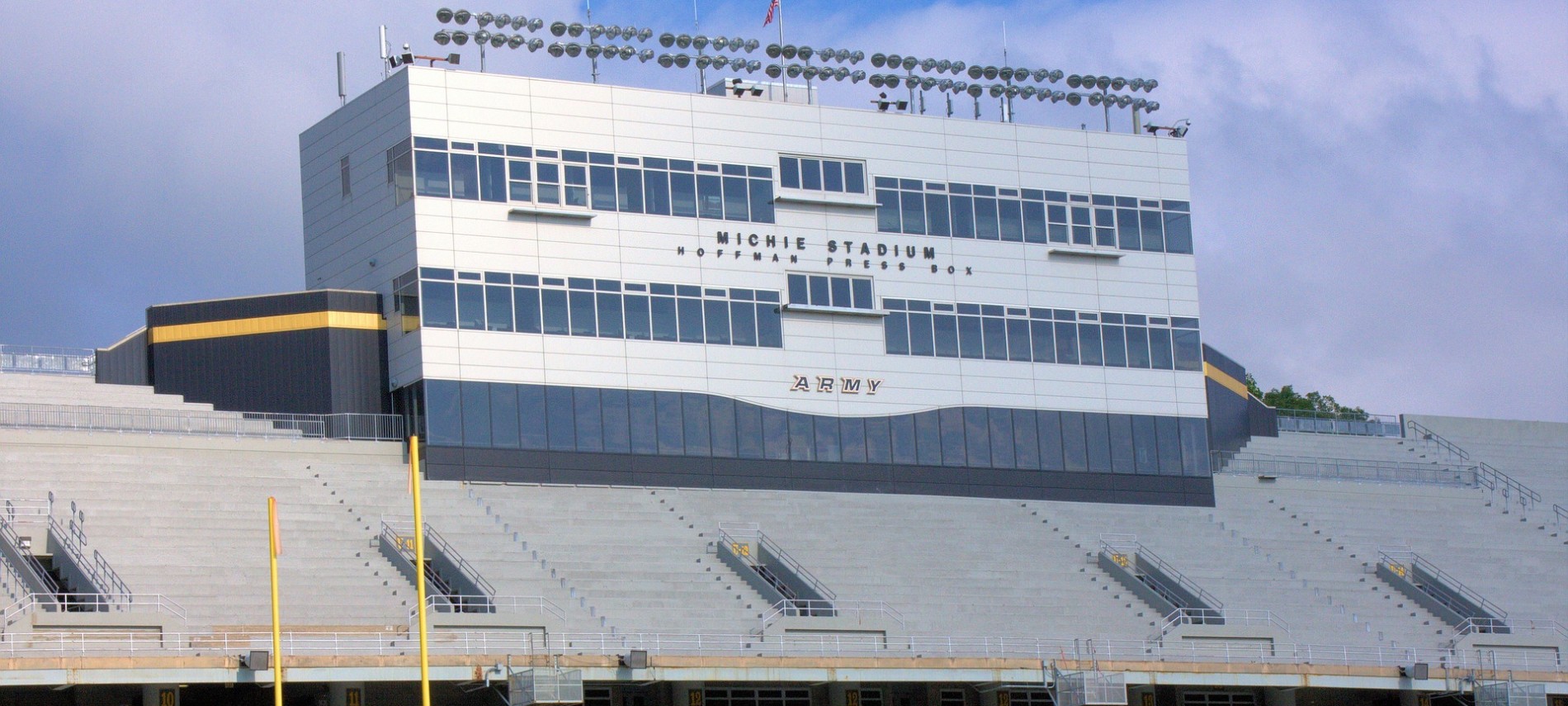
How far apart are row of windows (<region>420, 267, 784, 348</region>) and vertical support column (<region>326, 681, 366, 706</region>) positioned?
13.1 m

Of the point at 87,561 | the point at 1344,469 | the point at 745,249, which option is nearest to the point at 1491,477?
the point at 1344,469

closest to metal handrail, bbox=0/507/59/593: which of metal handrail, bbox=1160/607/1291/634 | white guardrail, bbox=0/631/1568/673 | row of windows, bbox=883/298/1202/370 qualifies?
white guardrail, bbox=0/631/1568/673

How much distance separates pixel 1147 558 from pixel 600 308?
13.0 metres

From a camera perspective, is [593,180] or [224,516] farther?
[593,180]

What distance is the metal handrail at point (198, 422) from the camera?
46125 mm

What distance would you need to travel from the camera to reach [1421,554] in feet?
180

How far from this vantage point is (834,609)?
43969 mm

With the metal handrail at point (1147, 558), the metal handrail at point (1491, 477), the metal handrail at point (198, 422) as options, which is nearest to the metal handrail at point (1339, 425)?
the metal handrail at point (1491, 477)

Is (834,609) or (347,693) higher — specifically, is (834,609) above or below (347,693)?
above

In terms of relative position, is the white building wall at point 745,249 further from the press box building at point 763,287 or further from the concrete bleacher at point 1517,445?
the concrete bleacher at point 1517,445

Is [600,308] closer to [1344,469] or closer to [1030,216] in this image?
[1030,216]

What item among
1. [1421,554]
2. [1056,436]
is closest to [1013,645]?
[1056,436]

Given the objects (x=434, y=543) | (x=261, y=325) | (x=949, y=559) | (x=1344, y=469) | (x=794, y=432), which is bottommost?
(x=949, y=559)

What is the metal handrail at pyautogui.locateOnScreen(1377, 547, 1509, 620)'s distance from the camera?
170ft
